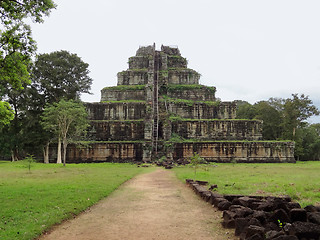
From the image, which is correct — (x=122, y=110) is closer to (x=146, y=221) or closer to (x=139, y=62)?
(x=139, y=62)

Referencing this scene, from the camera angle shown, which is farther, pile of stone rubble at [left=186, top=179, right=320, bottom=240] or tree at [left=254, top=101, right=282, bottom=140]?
tree at [left=254, top=101, right=282, bottom=140]

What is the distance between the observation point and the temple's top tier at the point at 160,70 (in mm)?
38406

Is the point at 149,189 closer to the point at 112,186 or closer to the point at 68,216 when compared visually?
the point at 112,186

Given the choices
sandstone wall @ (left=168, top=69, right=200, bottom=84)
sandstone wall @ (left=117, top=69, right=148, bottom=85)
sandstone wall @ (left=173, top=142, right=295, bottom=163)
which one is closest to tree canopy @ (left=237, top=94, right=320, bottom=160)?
sandstone wall @ (left=173, top=142, right=295, bottom=163)

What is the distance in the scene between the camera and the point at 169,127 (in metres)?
30.7

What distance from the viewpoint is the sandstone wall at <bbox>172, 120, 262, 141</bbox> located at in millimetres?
31547

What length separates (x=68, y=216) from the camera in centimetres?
727

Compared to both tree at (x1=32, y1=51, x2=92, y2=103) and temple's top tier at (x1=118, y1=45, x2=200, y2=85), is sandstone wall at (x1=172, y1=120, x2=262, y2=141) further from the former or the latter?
tree at (x1=32, y1=51, x2=92, y2=103)

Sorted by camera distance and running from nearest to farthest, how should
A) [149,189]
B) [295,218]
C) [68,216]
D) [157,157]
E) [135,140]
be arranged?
[295,218] → [68,216] → [149,189] → [157,157] → [135,140]

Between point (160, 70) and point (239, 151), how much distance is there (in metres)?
17.5

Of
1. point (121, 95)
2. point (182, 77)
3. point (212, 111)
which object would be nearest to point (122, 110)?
point (121, 95)

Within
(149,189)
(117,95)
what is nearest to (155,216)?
(149,189)

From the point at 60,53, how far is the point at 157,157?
18.6m

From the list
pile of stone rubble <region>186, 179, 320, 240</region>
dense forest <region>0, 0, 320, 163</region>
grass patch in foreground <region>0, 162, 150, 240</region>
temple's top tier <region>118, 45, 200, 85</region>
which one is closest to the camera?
pile of stone rubble <region>186, 179, 320, 240</region>
